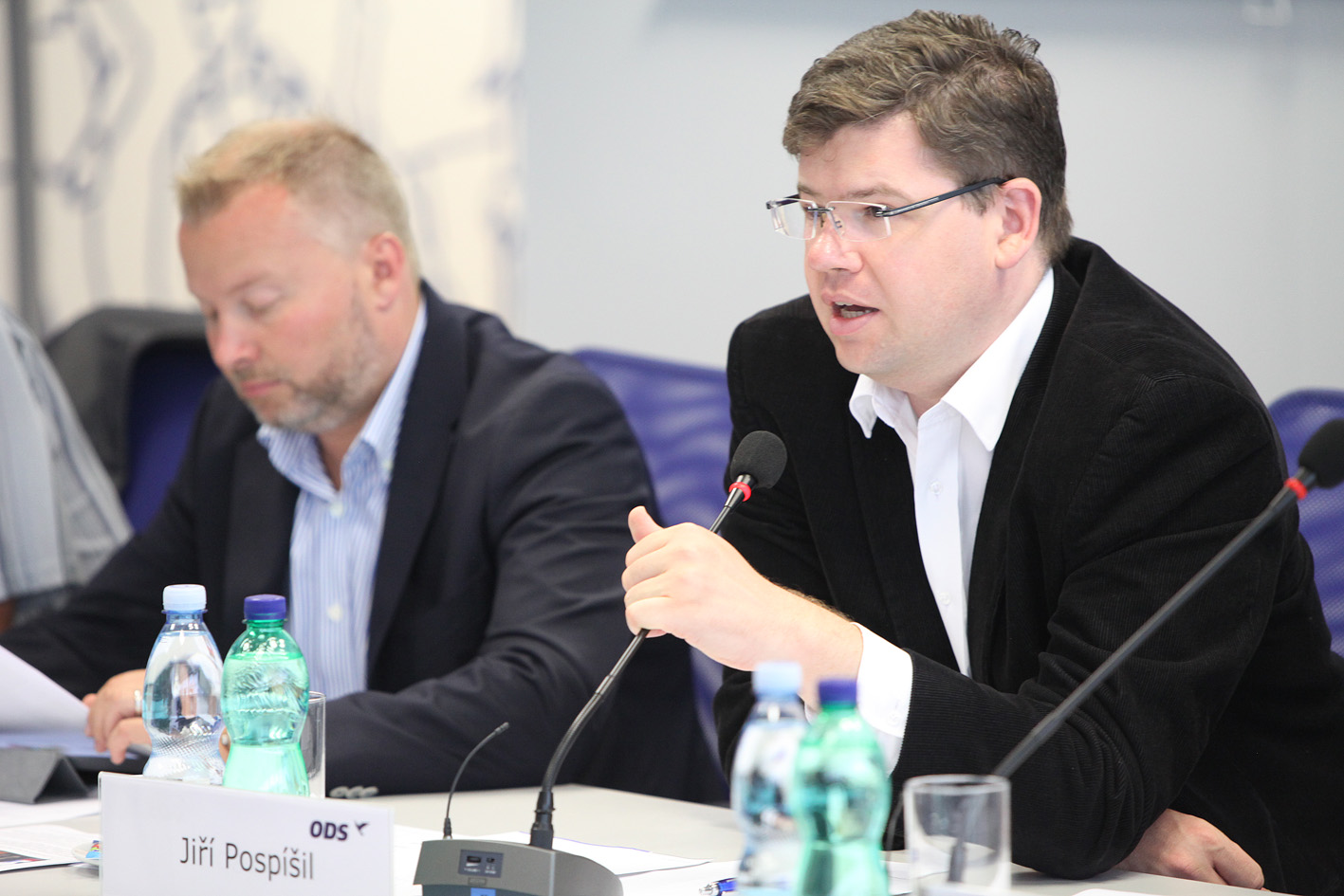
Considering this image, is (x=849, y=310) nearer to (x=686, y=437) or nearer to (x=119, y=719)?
(x=686, y=437)

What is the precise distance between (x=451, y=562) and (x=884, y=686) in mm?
903

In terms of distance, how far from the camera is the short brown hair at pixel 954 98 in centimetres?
153

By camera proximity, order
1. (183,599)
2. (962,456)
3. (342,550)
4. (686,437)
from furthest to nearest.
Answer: (686,437), (342,550), (962,456), (183,599)

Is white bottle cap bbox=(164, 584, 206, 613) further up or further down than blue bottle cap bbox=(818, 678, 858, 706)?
further down

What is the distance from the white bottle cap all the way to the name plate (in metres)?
0.23

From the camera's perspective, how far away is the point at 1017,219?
1.60 meters

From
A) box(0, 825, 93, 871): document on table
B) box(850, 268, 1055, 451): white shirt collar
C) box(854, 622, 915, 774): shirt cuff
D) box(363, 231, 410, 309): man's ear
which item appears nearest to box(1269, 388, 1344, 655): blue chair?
box(850, 268, 1055, 451): white shirt collar

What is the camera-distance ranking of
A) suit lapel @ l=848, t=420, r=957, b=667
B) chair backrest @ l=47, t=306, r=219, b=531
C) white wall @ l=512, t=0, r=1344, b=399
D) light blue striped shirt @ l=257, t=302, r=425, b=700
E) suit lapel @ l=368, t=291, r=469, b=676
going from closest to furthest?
suit lapel @ l=848, t=420, r=957, b=667, suit lapel @ l=368, t=291, r=469, b=676, light blue striped shirt @ l=257, t=302, r=425, b=700, white wall @ l=512, t=0, r=1344, b=399, chair backrest @ l=47, t=306, r=219, b=531

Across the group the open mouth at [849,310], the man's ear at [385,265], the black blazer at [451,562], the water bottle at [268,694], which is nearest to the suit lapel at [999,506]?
the open mouth at [849,310]

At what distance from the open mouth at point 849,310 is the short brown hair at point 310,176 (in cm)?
97

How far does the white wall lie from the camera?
233cm

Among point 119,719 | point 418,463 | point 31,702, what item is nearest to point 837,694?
point 119,719

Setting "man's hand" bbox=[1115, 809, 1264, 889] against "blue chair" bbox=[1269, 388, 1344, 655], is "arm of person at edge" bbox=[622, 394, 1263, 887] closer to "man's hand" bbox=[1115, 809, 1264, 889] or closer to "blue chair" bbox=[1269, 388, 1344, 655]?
"man's hand" bbox=[1115, 809, 1264, 889]

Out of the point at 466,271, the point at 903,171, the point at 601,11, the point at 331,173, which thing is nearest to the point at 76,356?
the point at 466,271
